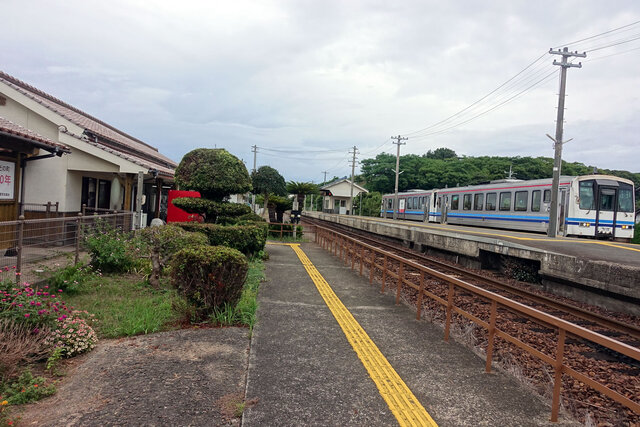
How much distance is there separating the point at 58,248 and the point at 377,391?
676cm

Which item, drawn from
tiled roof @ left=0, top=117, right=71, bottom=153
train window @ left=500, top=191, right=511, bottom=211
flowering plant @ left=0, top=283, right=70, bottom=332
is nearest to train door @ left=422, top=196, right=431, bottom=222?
train window @ left=500, top=191, right=511, bottom=211

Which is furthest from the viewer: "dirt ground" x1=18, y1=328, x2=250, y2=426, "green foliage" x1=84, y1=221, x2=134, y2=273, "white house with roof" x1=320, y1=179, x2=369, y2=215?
"white house with roof" x1=320, y1=179, x2=369, y2=215

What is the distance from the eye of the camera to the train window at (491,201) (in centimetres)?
2161

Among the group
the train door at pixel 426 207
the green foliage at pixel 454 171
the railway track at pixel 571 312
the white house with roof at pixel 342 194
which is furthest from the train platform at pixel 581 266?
the green foliage at pixel 454 171

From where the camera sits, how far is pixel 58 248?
24.6ft

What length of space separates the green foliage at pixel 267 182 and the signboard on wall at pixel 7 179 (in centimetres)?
1798

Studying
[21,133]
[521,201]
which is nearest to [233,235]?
[21,133]

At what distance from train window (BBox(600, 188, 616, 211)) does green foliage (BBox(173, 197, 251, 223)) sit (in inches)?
573

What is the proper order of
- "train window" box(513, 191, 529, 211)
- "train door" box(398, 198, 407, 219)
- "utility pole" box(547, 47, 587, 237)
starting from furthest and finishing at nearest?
"train door" box(398, 198, 407, 219) < "train window" box(513, 191, 529, 211) < "utility pole" box(547, 47, 587, 237)

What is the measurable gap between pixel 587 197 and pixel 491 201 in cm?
568

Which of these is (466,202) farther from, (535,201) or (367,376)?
(367,376)

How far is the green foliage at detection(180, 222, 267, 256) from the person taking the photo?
10.7m

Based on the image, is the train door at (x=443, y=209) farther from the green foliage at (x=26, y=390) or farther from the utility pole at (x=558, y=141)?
the green foliage at (x=26, y=390)

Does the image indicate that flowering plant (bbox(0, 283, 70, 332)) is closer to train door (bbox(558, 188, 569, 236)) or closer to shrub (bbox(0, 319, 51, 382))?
shrub (bbox(0, 319, 51, 382))
